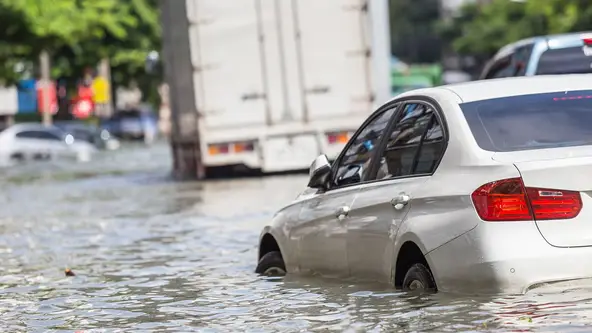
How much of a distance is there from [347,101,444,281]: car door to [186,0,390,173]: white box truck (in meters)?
15.5

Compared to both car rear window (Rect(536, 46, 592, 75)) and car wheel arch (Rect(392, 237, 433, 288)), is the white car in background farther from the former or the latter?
car wheel arch (Rect(392, 237, 433, 288))

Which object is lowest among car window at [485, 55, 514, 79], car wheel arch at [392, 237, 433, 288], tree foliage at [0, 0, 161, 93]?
car wheel arch at [392, 237, 433, 288]

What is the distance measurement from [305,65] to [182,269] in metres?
12.4

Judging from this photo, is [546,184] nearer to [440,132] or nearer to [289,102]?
[440,132]

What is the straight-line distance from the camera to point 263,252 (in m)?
11.1

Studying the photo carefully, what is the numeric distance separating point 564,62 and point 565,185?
9.53 m

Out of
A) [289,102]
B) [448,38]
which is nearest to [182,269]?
[289,102]

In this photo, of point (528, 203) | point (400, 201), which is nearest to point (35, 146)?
point (400, 201)

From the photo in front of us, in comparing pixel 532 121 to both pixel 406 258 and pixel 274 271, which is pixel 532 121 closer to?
pixel 406 258

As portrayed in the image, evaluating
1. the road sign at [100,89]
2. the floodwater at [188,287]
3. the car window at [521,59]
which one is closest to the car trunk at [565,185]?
the floodwater at [188,287]

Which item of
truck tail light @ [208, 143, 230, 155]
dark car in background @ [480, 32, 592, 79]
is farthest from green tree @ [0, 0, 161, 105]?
dark car in background @ [480, 32, 592, 79]

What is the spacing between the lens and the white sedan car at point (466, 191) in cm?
750

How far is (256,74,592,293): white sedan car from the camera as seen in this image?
24.6 feet

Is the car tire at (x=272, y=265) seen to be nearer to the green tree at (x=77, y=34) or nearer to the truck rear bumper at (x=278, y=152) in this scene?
the truck rear bumper at (x=278, y=152)
